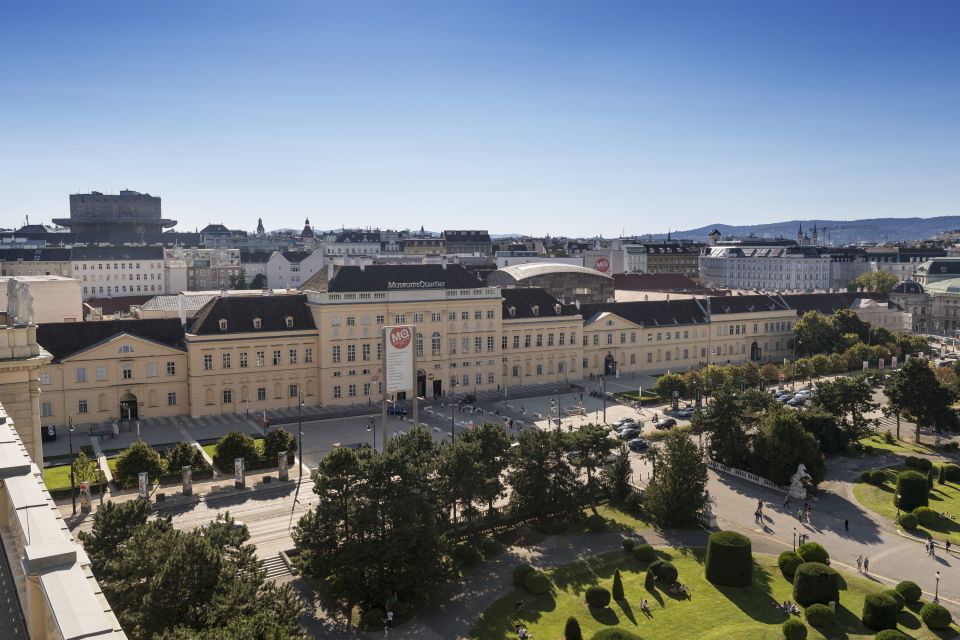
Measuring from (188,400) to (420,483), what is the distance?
4115 centimetres

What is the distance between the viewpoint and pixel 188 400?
7244 cm

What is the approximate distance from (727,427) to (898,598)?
2193cm

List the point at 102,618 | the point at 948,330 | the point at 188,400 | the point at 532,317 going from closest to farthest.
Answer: the point at 102,618, the point at 188,400, the point at 532,317, the point at 948,330

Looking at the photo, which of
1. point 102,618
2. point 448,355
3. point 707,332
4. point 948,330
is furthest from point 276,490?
point 948,330

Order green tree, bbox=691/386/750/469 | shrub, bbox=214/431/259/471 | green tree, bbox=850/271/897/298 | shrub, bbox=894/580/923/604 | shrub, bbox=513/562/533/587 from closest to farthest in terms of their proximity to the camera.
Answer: shrub, bbox=894/580/923/604 < shrub, bbox=513/562/533/587 < shrub, bbox=214/431/259/471 < green tree, bbox=691/386/750/469 < green tree, bbox=850/271/897/298


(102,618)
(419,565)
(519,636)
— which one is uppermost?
(102,618)

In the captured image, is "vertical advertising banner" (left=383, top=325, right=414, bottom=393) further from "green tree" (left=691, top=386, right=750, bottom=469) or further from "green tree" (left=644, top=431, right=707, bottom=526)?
"green tree" (left=691, top=386, right=750, bottom=469)

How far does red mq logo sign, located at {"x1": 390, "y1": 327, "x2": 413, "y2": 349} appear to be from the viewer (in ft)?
198

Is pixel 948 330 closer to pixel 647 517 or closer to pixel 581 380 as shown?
pixel 581 380

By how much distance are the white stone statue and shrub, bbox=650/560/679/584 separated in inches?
656

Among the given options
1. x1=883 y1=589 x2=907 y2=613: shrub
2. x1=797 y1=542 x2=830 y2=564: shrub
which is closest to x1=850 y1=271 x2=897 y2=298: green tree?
x1=797 y1=542 x2=830 y2=564: shrub

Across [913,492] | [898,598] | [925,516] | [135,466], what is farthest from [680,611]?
[135,466]

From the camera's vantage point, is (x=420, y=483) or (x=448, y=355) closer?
(x=420, y=483)

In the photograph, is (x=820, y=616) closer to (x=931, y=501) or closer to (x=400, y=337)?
(x=931, y=501)
